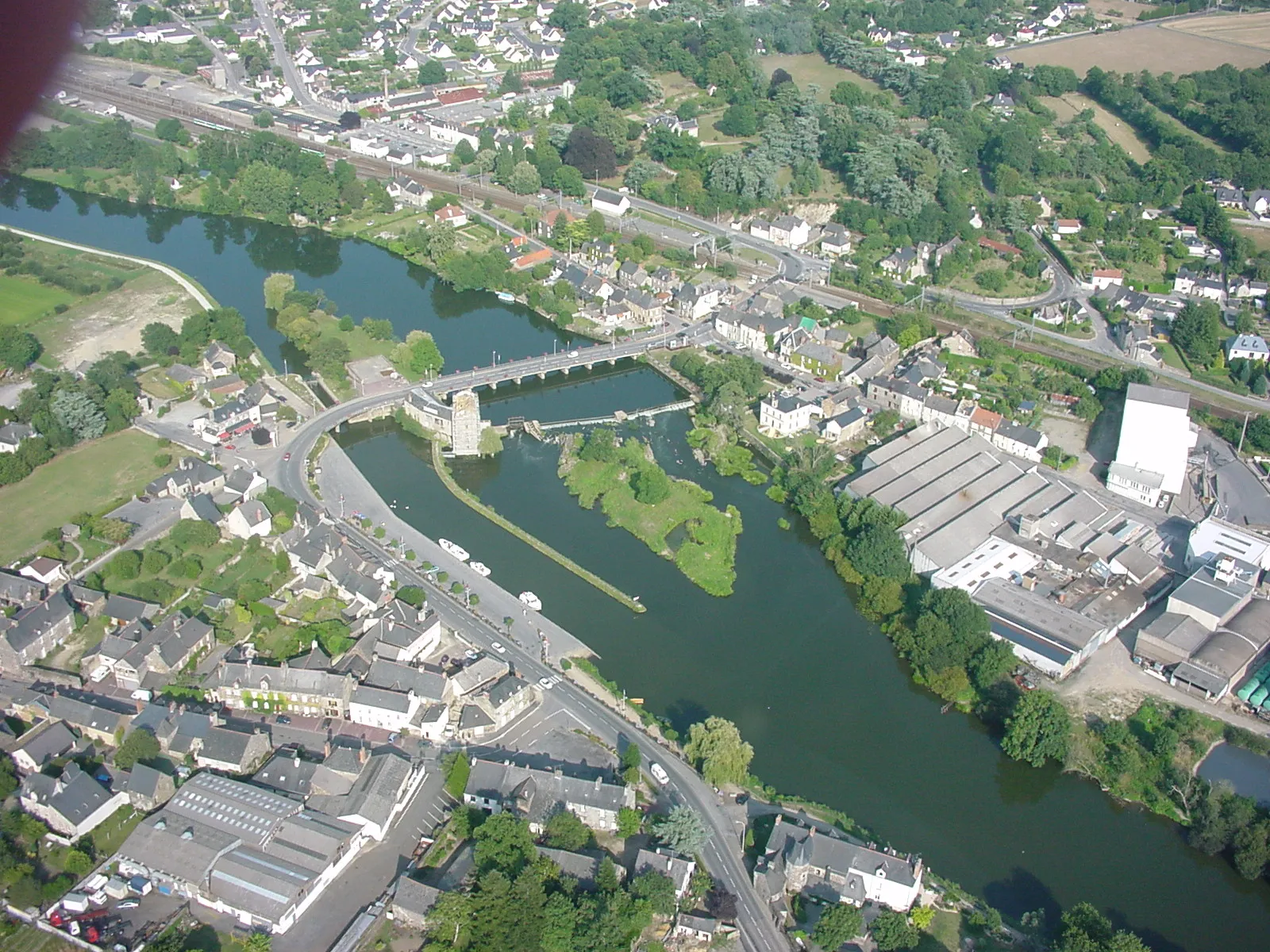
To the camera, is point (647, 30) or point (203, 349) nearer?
point (203, 349)

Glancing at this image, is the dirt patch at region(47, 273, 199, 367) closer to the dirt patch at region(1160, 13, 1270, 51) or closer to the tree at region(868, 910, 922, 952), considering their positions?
the tree at region(868, 910, 922, 952)

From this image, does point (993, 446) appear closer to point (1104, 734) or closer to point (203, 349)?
point (1104, 734)

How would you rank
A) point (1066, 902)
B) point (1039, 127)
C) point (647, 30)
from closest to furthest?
point (1066, 902) < point (1039, 127) < point (647, 30)

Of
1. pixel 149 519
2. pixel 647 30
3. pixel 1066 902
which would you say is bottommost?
pixel 1066 902

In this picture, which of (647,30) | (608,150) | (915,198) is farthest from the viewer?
(647,30)

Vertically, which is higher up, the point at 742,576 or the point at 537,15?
the point at 537,15

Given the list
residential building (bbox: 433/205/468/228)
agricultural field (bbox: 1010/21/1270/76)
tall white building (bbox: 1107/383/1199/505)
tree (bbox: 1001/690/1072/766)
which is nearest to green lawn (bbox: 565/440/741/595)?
tree (bbox: 1001/690/1072/766)

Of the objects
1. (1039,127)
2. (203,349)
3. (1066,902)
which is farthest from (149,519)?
(1039,127)

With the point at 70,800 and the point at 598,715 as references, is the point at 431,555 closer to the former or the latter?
the point at 598,715

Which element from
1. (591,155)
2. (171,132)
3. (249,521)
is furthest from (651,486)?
(171,132)
